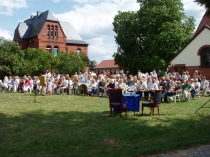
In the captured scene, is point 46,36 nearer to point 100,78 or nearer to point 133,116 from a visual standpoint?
point 100,78

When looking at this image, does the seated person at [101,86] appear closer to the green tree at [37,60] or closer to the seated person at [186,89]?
the seated person at [186,89]

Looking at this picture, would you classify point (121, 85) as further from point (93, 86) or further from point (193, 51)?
point (193, 51)

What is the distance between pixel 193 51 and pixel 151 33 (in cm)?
860

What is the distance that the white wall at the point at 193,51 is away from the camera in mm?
28766

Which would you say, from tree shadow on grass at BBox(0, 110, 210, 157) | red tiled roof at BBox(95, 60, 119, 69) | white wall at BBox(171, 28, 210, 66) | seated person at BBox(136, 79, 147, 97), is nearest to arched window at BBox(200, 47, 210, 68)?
white wall at BBox(171, 28, 210, 66)

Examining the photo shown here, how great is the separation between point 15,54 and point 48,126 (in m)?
30.1

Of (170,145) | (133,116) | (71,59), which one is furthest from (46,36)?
(170,145)

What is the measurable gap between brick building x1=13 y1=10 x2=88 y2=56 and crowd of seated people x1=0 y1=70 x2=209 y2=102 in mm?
32113

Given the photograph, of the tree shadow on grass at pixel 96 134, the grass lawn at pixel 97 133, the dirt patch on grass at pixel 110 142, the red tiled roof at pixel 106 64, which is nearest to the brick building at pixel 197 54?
the grass lawn at pixel 97 133

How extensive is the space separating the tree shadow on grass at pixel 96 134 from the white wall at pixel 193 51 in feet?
67.6

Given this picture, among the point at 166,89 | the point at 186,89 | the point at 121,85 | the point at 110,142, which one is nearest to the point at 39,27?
the point at 121,85

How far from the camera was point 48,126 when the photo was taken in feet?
28.7

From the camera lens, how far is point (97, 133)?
7.85m

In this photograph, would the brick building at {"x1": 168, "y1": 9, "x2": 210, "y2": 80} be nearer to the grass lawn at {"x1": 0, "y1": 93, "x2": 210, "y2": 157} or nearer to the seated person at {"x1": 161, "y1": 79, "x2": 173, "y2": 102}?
the seated person at {"x1": 161, "y1": 79, "x2": 173, "y2": 102}
